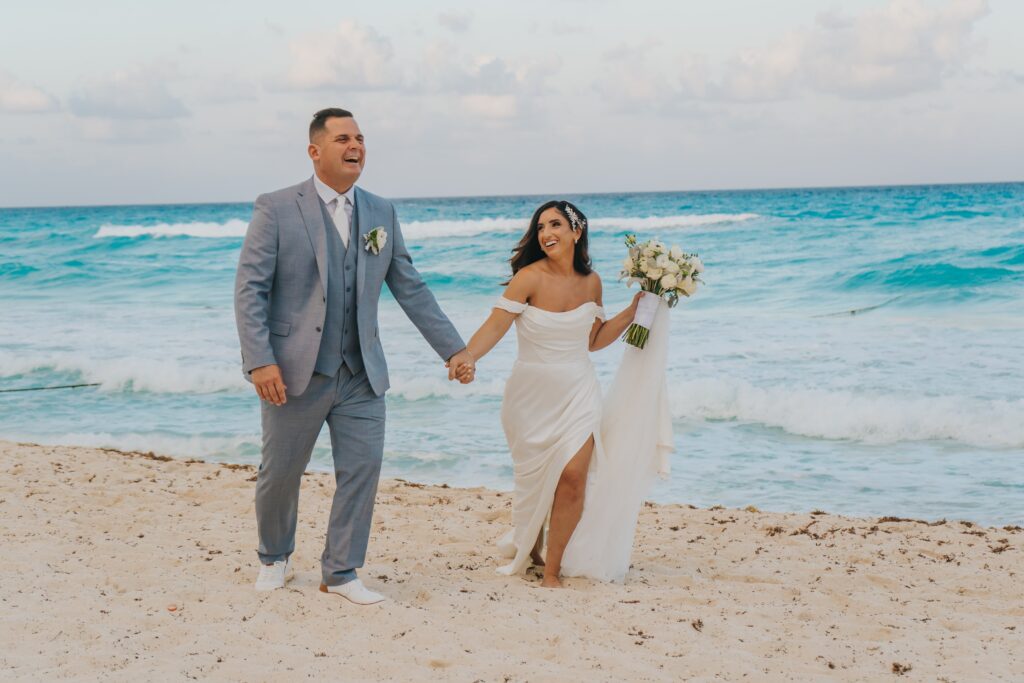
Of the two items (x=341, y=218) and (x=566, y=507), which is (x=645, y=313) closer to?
(x=566, y=507)

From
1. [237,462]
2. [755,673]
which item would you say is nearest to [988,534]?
[755,673]

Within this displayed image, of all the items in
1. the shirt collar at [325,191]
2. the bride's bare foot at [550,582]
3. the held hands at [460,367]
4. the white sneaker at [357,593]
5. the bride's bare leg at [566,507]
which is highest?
the shirt collar at [325,191]

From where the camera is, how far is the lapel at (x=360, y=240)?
4.45m

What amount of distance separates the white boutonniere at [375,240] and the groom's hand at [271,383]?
663mm

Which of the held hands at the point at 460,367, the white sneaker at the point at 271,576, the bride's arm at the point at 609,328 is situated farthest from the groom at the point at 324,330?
the bride's arm at the point at 609,328

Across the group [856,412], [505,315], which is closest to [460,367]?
[505,315]

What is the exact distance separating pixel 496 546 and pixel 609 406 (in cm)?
119

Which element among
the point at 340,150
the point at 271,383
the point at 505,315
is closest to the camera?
the point at 271,383

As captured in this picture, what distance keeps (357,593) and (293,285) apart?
54.0 inches

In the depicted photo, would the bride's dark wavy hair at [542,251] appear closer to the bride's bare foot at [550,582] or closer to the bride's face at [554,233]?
the bride's face at [554,233]

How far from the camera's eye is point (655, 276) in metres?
5.27

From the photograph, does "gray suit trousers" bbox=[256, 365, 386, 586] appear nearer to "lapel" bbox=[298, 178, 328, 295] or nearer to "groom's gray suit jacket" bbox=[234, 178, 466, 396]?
"groom's gray suit jacket" bbox=[234, 178, 466, 396]

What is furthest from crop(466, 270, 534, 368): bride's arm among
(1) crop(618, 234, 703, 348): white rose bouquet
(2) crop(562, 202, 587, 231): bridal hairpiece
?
(1) crop(618, 234, 703, 348): white rose bouquet

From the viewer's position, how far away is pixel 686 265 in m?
5.29
